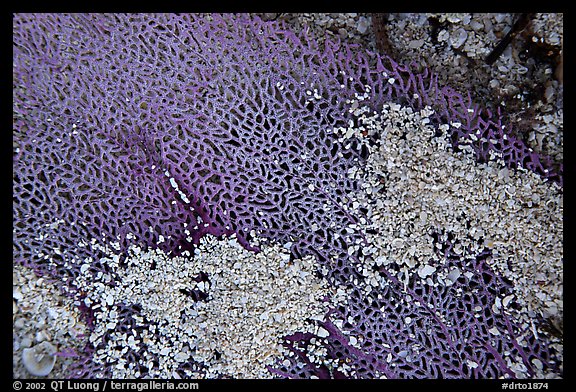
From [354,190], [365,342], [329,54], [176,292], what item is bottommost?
[365,342]

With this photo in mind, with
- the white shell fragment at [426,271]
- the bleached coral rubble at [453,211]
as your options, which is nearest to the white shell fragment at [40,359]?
the bleached coral rubble at [453,211]

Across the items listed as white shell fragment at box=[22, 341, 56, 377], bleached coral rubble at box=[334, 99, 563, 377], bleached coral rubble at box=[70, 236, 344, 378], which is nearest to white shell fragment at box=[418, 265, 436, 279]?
bleached coral rubble at box=[334, 99, 563, 377]

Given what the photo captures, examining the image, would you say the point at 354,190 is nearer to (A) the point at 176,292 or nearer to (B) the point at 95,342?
(A) the point at 176,292

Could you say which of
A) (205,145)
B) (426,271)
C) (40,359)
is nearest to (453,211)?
(426,271)

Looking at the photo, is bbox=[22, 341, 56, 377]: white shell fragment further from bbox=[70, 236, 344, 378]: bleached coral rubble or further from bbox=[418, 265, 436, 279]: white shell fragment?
bbox=[418, 265, 436, 279]: white shell fragment

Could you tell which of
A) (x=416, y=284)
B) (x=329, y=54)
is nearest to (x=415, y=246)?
(x=416, y=284)

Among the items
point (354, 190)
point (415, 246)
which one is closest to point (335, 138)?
point (354, 190)

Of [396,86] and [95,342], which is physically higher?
[396,86]
